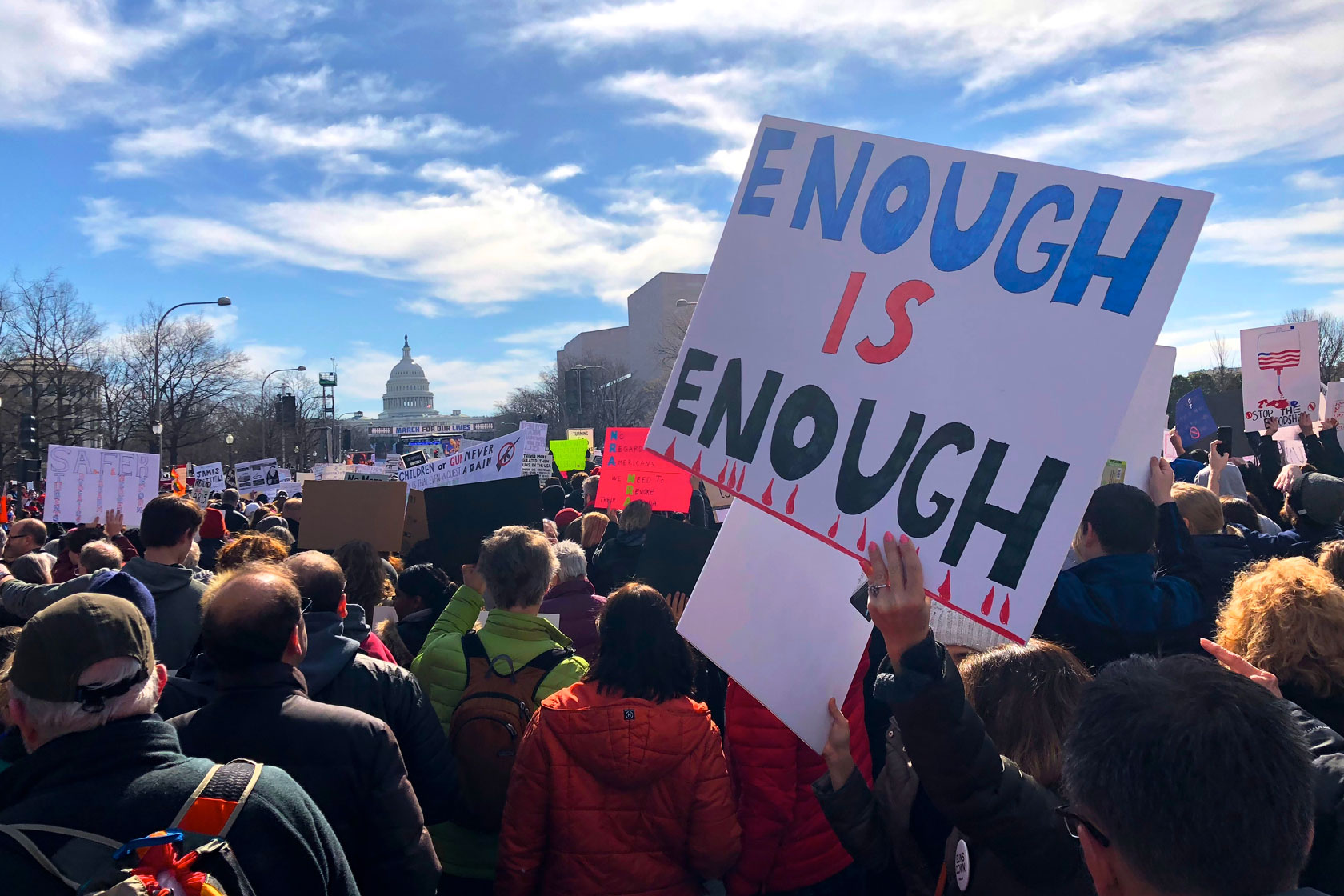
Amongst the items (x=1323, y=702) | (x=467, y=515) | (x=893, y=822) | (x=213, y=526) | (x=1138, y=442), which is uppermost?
(x=1138, y=442)

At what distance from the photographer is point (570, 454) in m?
15.6

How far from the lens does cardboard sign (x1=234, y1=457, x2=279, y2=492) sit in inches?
698

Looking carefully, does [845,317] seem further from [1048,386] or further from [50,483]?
[50,483]

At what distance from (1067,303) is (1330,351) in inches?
2147

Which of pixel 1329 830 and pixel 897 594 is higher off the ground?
pixel 897 594

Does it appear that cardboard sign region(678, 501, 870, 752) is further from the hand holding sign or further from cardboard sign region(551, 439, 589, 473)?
cardboard sign region(551, 439, 589, 473)

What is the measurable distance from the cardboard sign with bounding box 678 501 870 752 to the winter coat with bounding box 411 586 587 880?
0.90m

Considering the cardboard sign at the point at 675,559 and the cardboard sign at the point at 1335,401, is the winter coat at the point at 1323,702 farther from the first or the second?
the cardboard sign at the point at 1335,401

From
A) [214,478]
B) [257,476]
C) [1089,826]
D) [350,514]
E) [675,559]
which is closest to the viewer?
[1089,826]

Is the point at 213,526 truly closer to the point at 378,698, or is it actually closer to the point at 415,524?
the point at 415,524

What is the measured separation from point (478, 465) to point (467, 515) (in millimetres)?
3838

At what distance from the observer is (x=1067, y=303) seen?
2170 mm

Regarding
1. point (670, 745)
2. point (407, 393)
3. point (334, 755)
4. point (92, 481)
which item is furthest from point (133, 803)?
point (407, 393)

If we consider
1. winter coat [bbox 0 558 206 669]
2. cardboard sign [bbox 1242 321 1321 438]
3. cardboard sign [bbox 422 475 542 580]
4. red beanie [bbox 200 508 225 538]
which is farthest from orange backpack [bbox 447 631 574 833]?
cardboard sign [bbox 1242 321 1321 438]
